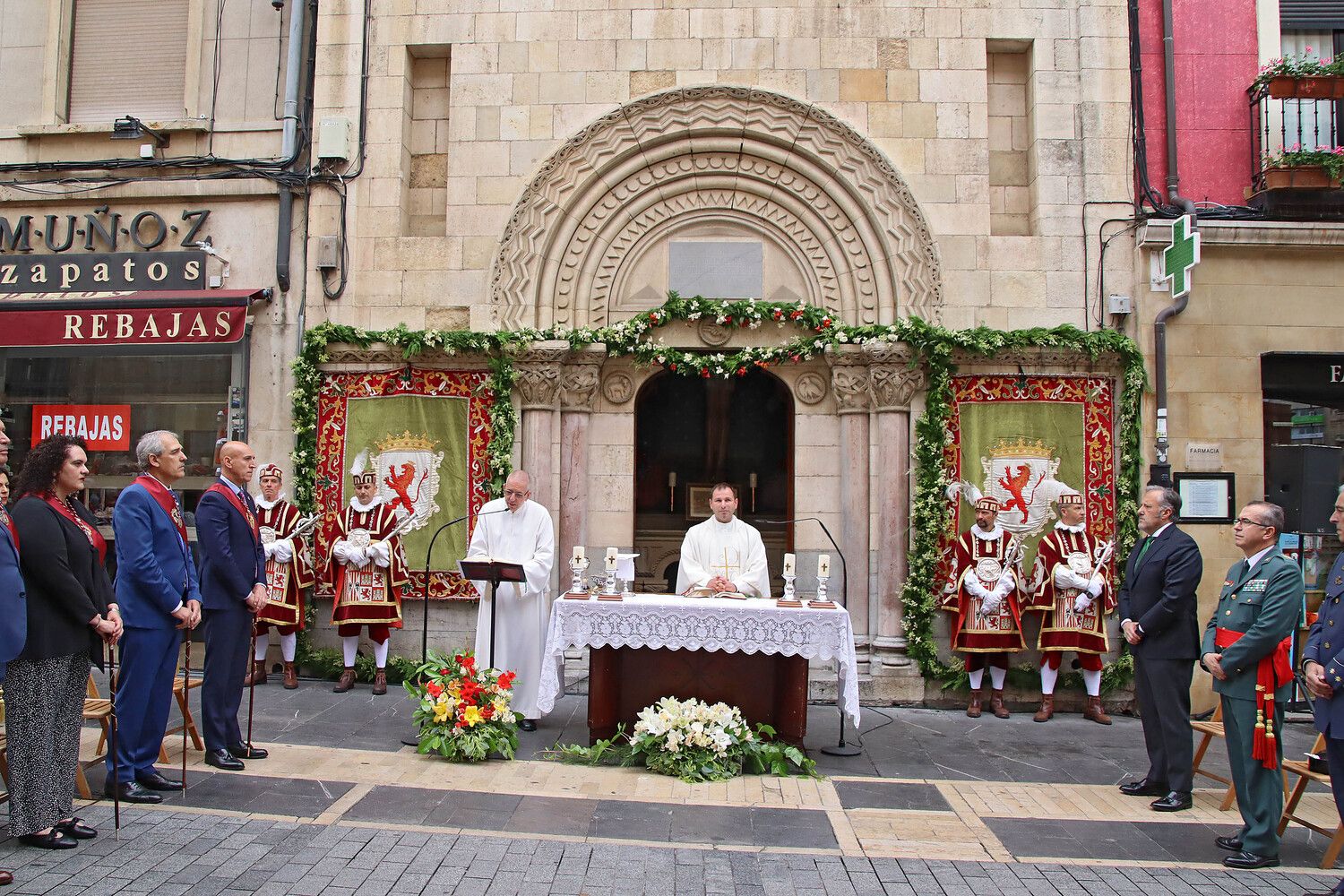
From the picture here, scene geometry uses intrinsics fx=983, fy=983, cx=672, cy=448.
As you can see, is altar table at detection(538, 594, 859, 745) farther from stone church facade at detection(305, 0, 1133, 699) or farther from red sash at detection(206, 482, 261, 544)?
stone church facade at detection(305, 0, 1133, 699)

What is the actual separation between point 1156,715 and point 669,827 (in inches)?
137

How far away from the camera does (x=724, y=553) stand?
8.16 meters

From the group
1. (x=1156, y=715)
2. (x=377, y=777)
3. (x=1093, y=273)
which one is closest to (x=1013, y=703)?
(x=1156, y=715)

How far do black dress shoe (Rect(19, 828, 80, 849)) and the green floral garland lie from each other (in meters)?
5.01

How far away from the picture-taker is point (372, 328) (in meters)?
10.1

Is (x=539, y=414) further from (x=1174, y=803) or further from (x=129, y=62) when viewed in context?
(x=1174, y=803)

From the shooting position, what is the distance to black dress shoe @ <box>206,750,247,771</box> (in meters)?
6.68

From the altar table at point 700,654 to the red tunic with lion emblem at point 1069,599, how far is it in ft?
8.74

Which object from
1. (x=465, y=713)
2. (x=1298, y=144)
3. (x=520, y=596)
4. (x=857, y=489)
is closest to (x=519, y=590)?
(x=520, y=596)

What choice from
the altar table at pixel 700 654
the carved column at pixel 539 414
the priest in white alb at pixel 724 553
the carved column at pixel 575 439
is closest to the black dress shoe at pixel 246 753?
the altar table at pixel 700 654

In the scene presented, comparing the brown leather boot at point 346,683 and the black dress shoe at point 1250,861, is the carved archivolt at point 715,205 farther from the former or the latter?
the black dress shoe at point 1250,861

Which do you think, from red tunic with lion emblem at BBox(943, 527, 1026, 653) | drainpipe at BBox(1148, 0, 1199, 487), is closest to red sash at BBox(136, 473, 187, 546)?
red tunic with lion emblem at BBox(943, 527, 1026, 653)

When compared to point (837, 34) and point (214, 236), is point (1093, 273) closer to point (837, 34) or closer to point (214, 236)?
point (837, 34)

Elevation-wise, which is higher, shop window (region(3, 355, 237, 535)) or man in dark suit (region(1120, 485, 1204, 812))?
shop window (region(3, 355, 237, 535))
